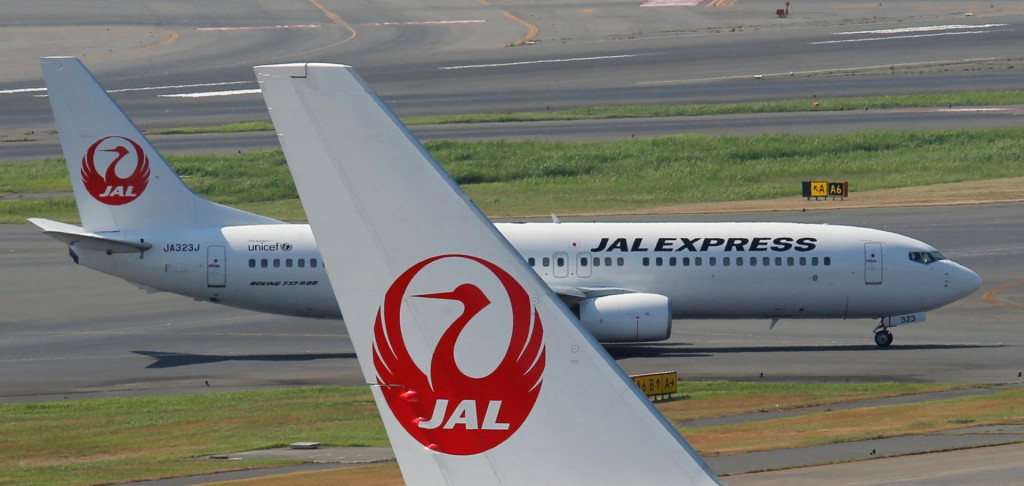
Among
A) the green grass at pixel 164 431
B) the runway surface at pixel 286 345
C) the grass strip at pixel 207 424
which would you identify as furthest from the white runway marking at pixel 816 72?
the green grass at pixel 164 431

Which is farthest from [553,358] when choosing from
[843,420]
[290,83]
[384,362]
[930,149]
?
[930,149]

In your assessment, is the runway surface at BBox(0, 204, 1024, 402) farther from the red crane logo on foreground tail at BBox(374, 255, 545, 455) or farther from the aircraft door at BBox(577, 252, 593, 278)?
the red crane logo on foreground tail at BBox(374, 255, 545, 455)

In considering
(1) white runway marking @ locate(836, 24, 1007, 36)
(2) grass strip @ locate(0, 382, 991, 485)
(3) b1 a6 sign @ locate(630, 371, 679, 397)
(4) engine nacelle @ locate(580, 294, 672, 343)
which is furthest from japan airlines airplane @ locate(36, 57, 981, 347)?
(1) white runway marking @ locate(836, 24, 1007, 36)

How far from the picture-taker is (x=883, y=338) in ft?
142

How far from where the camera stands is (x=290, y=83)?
34.4ft

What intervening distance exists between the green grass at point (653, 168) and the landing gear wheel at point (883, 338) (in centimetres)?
2715

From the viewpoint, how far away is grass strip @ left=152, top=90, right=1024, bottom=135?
88.8m

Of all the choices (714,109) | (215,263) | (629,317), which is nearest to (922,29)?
(714,109)

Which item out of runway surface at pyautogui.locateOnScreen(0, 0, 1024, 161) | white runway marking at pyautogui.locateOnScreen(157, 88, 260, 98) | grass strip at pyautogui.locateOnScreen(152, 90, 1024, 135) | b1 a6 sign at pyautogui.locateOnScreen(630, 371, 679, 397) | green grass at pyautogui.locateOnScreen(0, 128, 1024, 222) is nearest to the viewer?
b1 a6 sign at pyautogui.locateOnScreen(630, 371, 679, 397)

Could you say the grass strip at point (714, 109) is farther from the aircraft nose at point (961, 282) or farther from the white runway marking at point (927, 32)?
the aircraft nose at point (961, 282)

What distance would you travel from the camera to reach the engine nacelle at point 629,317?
4106 centimetres

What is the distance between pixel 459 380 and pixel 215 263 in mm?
32549

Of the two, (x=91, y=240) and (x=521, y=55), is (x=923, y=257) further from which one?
(x=521, y=55)

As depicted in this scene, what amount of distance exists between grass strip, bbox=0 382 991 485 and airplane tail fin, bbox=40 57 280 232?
725 centimetres
